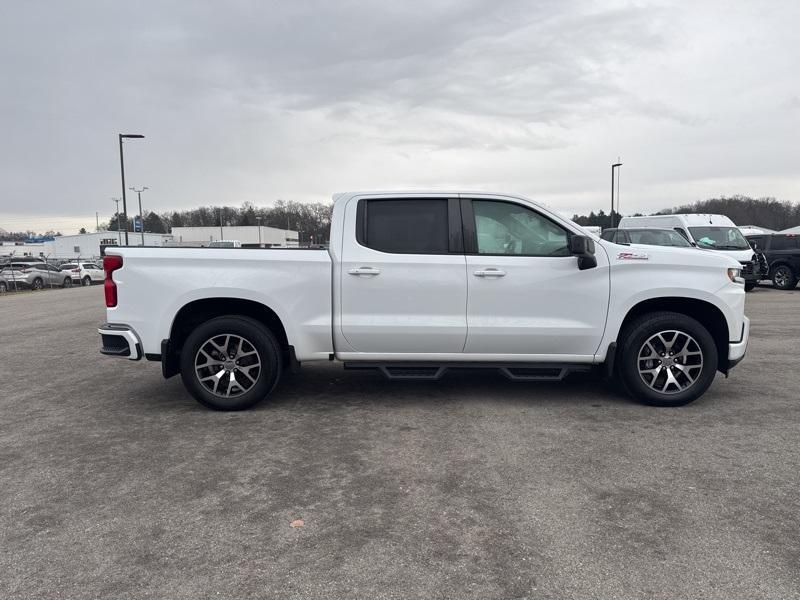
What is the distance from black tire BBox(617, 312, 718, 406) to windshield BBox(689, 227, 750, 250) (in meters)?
13.3

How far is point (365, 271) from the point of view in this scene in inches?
214

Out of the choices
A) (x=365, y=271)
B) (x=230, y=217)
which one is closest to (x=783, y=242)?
(x=365, y=271)

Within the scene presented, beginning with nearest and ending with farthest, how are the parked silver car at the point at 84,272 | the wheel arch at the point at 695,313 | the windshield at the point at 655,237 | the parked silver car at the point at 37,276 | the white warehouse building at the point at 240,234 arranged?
the wheel arch at the point at 695,313 → the windshield at the point at 655,237 → the parked silver car at the point at 37,276 → the parked silver car at the point at 84,272 → the white warehouse building at the point at 240,234

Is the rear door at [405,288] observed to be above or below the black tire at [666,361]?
above

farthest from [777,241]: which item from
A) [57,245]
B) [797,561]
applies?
[57,245]

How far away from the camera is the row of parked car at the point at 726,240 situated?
16.2 meters

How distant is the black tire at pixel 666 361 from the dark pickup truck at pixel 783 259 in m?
17.0

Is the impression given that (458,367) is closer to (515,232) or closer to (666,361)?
(515,232)

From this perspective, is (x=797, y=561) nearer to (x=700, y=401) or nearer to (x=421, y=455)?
(x=421, y=455)

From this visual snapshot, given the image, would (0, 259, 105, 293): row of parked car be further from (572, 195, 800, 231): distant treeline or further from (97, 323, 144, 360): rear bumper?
(572, 195, 800, 231): distant treeline

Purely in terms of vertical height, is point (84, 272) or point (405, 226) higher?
point (405, 226)

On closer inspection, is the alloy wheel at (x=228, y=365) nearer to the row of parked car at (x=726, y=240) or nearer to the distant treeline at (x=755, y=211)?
the row of parked car at (x=726, y=240)

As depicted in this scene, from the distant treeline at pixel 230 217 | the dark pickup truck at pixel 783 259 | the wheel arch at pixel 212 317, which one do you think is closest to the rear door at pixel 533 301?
the wheel arch at pixel 212 317

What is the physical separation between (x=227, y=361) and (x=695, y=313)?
4.41 m
